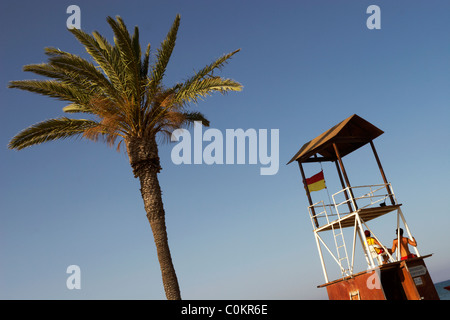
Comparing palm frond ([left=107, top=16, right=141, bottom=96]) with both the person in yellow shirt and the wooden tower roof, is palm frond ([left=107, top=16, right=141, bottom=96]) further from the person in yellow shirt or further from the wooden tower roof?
the person in yellow shirt

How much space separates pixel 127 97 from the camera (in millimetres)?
14883

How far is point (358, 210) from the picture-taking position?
15297 millimetres

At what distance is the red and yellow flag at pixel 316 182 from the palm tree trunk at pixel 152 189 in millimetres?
6965

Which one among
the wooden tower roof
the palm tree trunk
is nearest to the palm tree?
the palm tree trunk

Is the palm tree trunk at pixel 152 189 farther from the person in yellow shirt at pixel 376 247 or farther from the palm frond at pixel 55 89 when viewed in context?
the person in yellow shirt at pixel 376 247

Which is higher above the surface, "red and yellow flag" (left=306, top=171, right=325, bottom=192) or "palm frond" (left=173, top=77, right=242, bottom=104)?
"palm frond" (left=173, top=77, right=242, bottom=104)

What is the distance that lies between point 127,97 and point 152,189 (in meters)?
3.58

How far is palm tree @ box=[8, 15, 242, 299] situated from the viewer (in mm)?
14320

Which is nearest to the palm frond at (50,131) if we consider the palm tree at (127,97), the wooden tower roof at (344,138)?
the palm tree at (127,97)

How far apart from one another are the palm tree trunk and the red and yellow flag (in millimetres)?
6965

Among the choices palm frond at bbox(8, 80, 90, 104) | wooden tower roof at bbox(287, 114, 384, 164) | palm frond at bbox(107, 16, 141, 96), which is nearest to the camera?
palm frond at bbox(107, 16, 141, 96)
